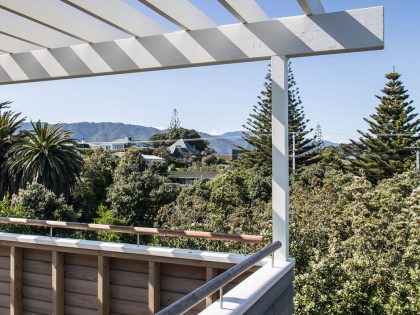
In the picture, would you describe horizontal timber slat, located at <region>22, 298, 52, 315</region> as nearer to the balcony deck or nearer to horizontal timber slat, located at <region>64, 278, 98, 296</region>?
the balcony deck

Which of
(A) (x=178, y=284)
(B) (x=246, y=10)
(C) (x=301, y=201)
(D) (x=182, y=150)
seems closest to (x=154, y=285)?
(A) (x=178, y=284)

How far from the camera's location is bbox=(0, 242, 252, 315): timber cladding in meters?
2.72

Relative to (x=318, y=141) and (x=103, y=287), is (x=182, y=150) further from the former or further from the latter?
(x=103, y=287)

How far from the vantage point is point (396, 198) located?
32.6ft

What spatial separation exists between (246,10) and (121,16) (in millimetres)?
726

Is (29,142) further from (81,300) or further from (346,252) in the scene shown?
(81,300)

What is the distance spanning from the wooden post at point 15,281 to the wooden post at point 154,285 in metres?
1.16

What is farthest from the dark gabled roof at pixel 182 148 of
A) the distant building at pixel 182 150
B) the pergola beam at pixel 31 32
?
the pergola beam at pixel 31 32

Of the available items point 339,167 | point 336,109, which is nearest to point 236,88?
point 336,109

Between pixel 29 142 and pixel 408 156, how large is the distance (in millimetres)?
15699

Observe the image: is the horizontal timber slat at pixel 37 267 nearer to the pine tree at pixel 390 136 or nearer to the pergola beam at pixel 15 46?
the pergola beam at pixel 15 46

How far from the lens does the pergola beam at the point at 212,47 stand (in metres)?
2.25

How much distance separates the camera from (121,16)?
96.0 inches

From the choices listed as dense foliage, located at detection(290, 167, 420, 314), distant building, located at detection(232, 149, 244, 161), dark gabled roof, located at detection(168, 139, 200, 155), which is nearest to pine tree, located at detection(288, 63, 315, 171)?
distant building, located at detection(232, 149, 244, 161)
